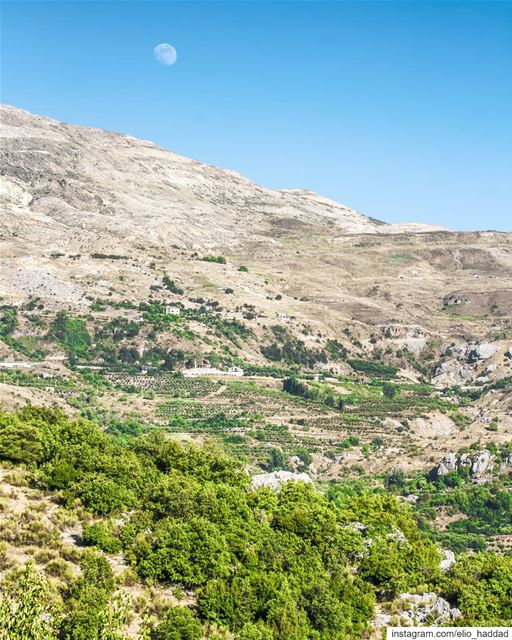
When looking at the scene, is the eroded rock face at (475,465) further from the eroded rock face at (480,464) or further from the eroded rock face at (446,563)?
the eroded rock face at (446,563)

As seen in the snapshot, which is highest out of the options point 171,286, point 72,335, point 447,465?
point 171,286

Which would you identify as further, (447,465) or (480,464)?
(447,465)

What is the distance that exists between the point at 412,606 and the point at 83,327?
126016 mm

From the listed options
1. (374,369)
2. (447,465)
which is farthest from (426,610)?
(374,369)

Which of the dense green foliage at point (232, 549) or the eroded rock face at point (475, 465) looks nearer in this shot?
the dense green foliage at point (232, 549)

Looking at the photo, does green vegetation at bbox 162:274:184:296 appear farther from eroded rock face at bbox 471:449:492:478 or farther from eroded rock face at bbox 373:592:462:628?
eroded rock face at bbox 373:592:462:628

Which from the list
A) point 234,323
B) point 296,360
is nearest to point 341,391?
point 296,360

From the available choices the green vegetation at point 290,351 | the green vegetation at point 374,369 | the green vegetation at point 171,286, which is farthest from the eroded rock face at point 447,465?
the green vegetation at point 171,286

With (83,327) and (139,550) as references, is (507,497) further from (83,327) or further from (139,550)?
(83,327)

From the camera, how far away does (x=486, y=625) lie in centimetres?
3192

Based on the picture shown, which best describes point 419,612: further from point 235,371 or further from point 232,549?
point 235,371

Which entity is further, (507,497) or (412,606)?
(507,497)

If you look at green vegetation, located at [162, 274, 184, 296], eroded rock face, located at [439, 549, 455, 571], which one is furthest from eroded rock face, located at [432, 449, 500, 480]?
green vegetation, located at [162, 274, 184, 296]

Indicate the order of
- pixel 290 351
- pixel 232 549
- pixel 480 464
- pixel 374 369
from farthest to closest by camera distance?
pixel 374 369 → pixel 290 351 → pixel 480 464 → pixel 232 549
